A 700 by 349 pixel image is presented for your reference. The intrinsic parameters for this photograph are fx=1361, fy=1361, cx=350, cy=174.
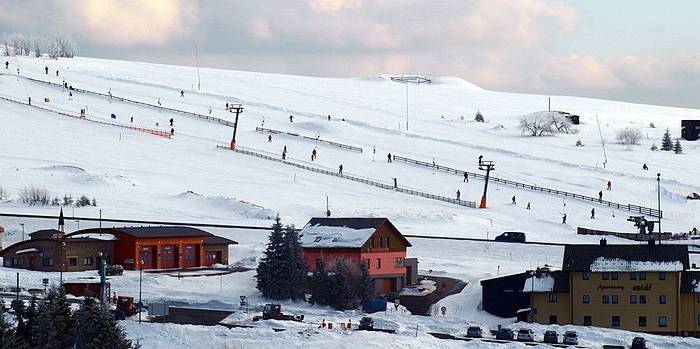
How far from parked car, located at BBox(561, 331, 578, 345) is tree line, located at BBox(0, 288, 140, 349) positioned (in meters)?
13.4

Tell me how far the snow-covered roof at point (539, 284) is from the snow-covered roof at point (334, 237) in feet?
26.8

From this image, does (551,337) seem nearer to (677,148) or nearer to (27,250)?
(27,250)

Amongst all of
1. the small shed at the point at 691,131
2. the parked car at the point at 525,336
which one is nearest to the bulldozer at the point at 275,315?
the parked car at the point at 525,336

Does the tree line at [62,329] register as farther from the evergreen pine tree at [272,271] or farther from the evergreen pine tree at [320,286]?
the evergreen pine tree at [272,271]

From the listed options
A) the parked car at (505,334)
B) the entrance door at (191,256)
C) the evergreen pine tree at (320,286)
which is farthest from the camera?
the entrance door at (191,256)

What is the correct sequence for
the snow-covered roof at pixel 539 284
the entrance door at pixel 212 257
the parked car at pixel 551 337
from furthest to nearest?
the entrance door at pixel 212 257 < the snow-covered roof at pixel 539 284 < the parked car at pixel 551 337

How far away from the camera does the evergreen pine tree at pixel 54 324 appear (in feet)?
107


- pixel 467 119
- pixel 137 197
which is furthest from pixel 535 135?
pixel 137 197

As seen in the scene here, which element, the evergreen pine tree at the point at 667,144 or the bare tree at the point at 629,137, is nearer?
the evergreen pine tree at the point at 667,144

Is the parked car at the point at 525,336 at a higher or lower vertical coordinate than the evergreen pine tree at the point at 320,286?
lower

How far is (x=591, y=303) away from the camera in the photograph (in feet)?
152

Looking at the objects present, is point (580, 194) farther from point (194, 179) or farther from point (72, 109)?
point (72, 109)

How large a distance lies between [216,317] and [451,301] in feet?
31.7

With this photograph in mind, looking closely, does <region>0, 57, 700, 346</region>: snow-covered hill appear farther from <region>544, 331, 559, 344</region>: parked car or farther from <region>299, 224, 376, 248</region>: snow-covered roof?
<region>544, 331, 559, 344</region>: parked car
